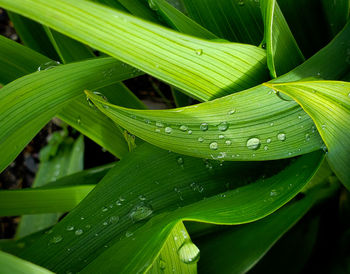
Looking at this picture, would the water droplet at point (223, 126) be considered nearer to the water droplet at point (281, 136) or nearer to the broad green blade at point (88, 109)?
the water droplet at point (281, 136)

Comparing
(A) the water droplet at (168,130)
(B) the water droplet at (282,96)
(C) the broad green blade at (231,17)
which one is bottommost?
(B) the water droplet at (282,96)

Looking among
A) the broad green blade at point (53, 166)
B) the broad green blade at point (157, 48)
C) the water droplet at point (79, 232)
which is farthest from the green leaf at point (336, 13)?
the broad green blade at point (53, 166)

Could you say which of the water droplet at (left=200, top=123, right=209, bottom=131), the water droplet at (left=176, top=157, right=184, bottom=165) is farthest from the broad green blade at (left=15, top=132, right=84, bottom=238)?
the water droplet at (left=200, top=123, right=209, bottom=131)

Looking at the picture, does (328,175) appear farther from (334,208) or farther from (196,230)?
(196,230)

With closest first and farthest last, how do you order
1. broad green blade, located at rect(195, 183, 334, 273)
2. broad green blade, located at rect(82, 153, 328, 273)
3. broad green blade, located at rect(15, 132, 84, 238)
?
broad green blade, located at rect(82, 153, 328, 273), broad green blade, located at rect(195, 183, 334, 273), broad green blade, located at rect(15, 132, 84, 238)

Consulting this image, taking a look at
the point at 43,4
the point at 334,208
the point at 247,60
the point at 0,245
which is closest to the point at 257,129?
the point at 247,60

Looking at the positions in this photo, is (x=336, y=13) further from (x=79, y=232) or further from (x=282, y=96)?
(x=79, y=232)

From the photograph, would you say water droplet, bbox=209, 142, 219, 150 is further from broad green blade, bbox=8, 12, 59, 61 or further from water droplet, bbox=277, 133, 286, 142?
broad green blade, bbox=8, 12, 59, 61
